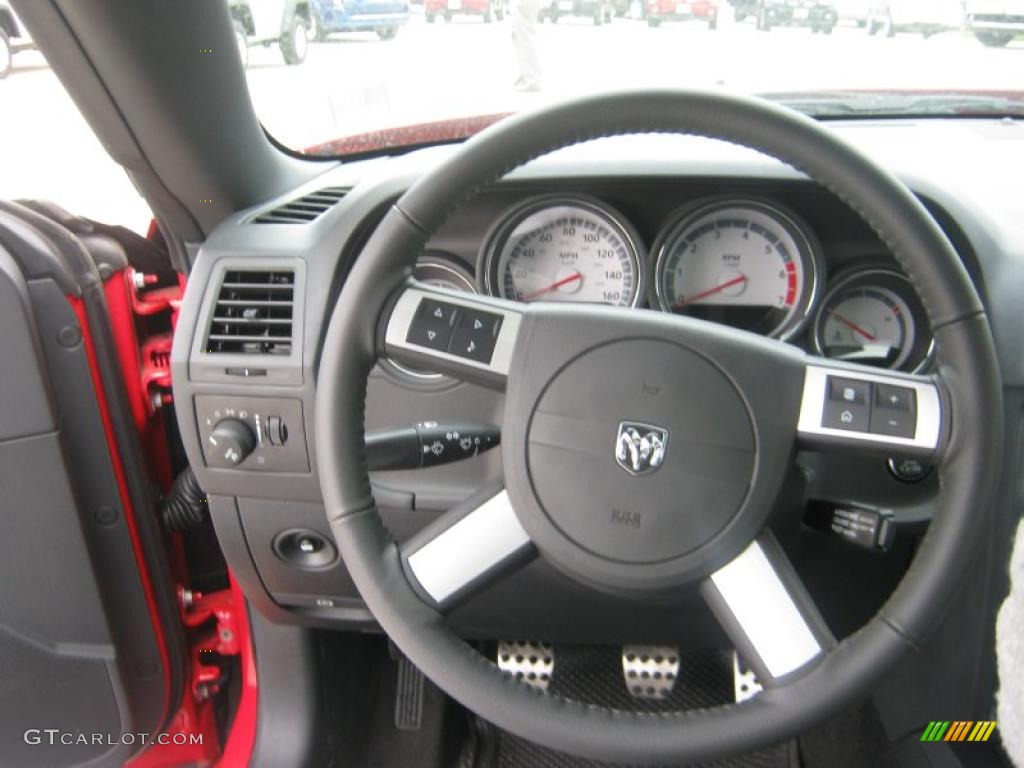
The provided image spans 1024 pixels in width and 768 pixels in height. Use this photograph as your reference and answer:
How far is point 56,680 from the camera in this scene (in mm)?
1699

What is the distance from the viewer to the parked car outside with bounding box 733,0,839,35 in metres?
1.75

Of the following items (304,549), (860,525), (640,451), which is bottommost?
(304,549)

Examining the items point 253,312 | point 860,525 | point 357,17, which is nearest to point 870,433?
point 860,525

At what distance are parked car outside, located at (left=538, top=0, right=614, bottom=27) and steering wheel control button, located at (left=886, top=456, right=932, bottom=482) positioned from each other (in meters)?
0.99

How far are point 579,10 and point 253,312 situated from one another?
2.85ft

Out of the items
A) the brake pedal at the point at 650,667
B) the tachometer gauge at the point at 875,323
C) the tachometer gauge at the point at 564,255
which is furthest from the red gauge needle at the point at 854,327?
the brake pedal at the point at 650,667

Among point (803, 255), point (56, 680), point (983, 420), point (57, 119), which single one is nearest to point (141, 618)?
point (56, 680)

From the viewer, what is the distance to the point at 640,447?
1.04 metres

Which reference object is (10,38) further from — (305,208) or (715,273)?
(715,273)

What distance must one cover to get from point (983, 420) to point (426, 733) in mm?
1442

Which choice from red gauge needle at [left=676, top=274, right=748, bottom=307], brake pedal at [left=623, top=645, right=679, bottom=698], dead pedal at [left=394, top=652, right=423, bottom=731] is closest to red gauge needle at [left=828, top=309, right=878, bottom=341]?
red gauge needle at [left=676, top=274, right=748, bottom=307]

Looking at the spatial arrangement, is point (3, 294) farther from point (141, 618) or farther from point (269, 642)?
point (269, 642)

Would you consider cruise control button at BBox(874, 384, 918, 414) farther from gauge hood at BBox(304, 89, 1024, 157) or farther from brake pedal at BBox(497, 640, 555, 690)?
brake pedal at BBox(497, 640, 555, 690)

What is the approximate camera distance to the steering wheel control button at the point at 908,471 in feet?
4.64
